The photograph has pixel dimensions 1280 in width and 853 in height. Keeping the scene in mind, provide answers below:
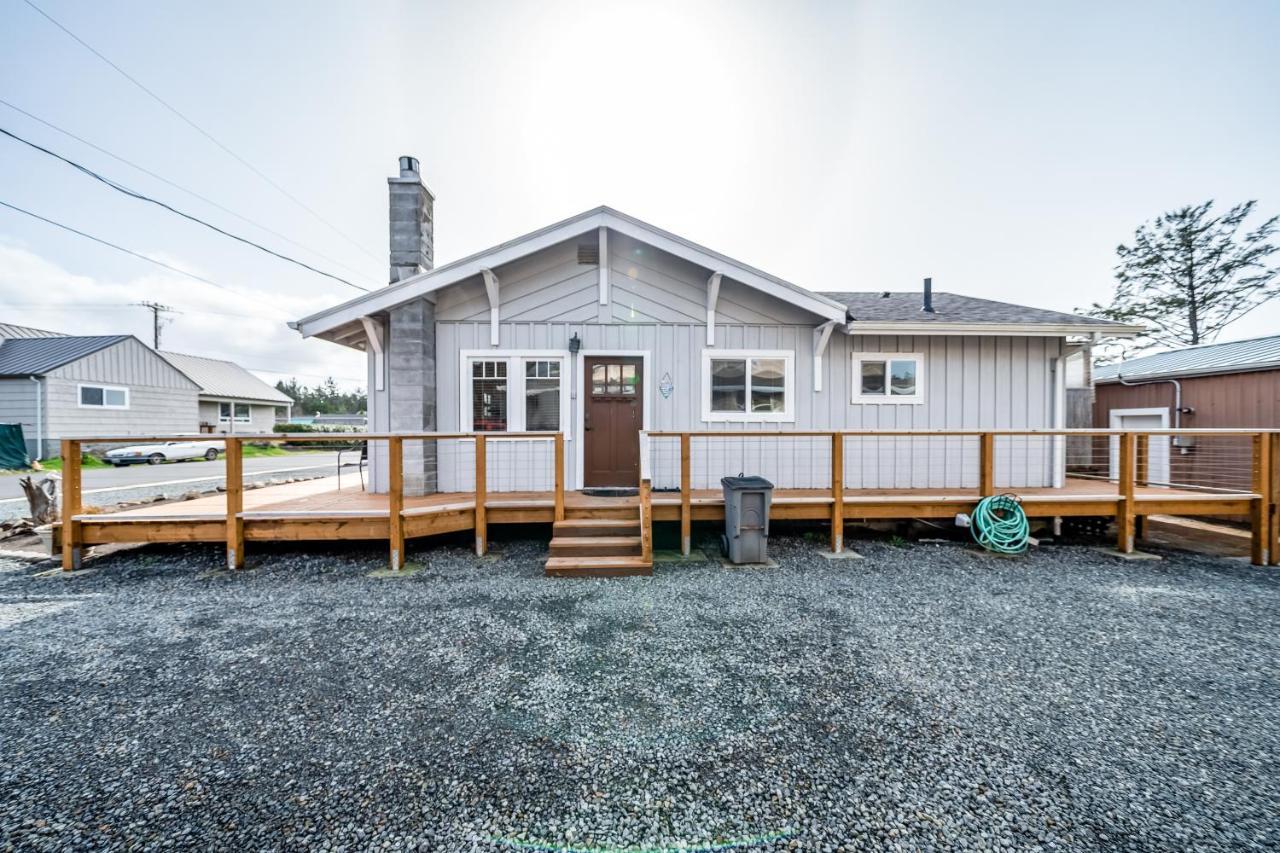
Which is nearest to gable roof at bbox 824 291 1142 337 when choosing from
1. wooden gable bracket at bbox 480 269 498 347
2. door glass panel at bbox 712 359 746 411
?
door glass panel at bbox 712 359 746 411

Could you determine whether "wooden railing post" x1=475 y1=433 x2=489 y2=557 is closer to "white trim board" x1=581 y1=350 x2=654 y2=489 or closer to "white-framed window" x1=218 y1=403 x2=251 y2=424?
"white trim board" x1=581 y1=350 x2=654 y2=489

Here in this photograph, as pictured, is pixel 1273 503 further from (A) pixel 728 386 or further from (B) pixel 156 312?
(B) pixel 156 312

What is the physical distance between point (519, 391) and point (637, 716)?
4.63 m

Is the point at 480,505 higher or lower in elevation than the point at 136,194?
lower

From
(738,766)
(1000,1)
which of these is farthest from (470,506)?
(1000,1)

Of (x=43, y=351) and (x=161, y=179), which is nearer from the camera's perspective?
(x=161, y=179)

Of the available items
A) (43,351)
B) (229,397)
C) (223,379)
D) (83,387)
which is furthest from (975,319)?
(223,379)

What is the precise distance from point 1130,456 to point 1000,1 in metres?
9.80

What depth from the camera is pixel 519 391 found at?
20.7 feet

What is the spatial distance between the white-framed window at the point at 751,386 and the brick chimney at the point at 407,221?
4.37 metres

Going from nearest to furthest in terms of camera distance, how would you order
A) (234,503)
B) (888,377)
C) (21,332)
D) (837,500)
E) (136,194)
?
(234,503) → (837,500) → (888,377) → (136,194) → (21,332)

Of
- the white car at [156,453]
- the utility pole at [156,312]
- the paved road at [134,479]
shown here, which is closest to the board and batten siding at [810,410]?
the paved road at [134,479]

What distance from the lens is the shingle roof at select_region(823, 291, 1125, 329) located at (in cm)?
635

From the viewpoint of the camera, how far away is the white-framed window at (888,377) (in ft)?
21.7
